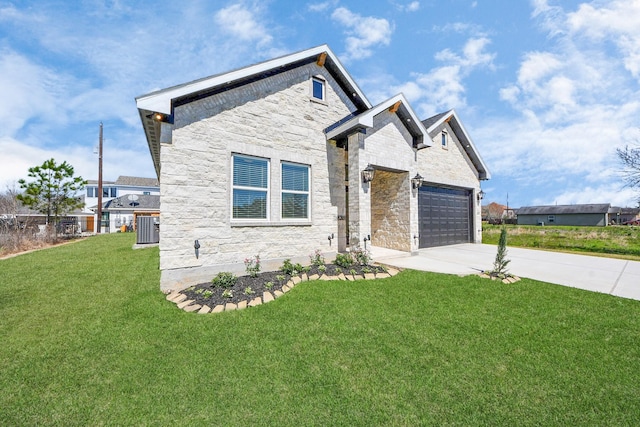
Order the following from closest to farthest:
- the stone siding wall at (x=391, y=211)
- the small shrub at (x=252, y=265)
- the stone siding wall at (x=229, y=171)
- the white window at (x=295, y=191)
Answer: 1. the stone siding wall at (x=229, y=171)
2. the small shrub at (x=252, y=265)
3. the white window at (x=295, y=191)
4. the stone siding wall at (x=391, y=211)

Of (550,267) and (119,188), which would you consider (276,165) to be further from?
(119,188)

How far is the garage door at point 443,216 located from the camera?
12164 millimetres

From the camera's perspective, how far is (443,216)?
43.2 feet

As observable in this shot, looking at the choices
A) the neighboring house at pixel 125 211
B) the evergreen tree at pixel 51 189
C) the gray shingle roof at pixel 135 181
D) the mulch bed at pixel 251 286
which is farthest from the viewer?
the gray shingle roof at pixel 135 181

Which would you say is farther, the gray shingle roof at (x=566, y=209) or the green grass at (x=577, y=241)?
the gray shingle roof at (x=566, y=209)

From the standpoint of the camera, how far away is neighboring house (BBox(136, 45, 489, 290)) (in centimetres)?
631

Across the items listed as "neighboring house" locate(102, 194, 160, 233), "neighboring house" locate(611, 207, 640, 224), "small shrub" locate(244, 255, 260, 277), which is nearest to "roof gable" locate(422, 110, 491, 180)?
"small shrub" locate(244, 255, 260, 277)

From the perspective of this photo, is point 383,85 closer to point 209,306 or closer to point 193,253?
point 193,253

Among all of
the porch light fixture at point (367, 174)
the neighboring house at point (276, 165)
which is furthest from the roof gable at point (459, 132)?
the porch light fixture at point (367, 174)

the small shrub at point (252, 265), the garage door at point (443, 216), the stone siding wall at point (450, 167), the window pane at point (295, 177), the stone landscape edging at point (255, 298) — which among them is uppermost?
the stone siding wall at point (450, 167)

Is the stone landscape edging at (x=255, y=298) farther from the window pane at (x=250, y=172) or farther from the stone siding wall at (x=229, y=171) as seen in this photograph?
the window pane at (x=250, y=172)

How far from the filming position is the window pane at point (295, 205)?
7.96 m

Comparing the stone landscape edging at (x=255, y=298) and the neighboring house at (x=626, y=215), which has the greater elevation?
the neighboring house at (x=626, y=215)

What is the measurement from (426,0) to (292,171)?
7.22 m
